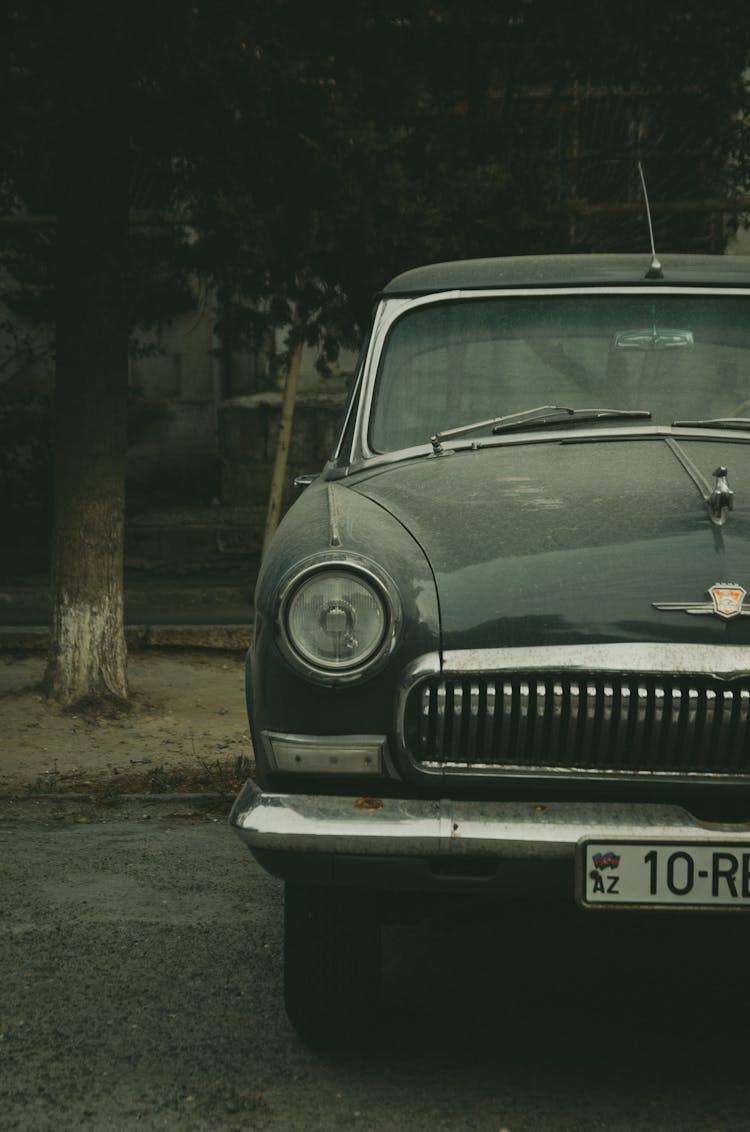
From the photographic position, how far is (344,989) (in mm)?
3297

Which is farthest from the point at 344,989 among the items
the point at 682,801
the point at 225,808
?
the point at 225,808

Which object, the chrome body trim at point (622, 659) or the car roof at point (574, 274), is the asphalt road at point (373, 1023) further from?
the car roof at point (574, 274)

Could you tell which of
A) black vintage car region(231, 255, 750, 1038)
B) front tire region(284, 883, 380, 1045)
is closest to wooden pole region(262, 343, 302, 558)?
black vintage car region(231, 255, 750, 1038)

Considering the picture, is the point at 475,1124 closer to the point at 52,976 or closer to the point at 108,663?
the point at 52,976

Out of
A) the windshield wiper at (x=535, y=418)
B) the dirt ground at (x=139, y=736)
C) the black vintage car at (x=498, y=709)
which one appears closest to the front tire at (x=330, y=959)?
the black vintage car at (x=498, y=709)

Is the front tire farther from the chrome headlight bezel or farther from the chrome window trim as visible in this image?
the chrome window trim

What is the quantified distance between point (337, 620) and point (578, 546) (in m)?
0.51

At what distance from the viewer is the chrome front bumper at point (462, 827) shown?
2.91 m

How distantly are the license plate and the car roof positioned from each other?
194 cm

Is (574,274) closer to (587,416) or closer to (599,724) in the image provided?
(587,416)

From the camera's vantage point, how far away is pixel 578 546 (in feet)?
10.3

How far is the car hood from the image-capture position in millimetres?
2969

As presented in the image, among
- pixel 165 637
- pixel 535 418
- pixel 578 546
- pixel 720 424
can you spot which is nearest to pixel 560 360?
pixel 535 418

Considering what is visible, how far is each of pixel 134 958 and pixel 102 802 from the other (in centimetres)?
199
